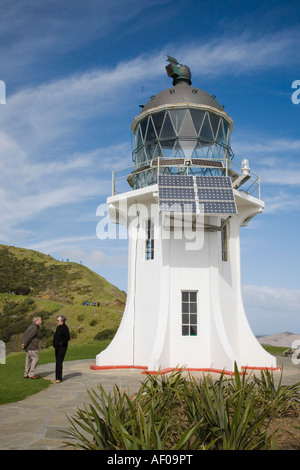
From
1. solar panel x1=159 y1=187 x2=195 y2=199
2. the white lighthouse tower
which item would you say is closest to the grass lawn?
the white lighthouse tower

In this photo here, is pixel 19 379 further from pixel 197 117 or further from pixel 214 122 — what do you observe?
pixel 214 122

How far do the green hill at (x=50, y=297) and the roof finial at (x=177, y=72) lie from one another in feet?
55.2

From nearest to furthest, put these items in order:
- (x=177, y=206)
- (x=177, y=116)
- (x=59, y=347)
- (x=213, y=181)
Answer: (x=59, y=347)
(x=177, y=206)
(x=213, y=181)
(x=177, y=116)

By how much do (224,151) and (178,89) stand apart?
111 inches

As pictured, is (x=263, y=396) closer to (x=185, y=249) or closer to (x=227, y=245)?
(x=185, y=249)

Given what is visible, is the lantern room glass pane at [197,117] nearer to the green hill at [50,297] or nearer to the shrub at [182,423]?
the shrub at [182,423]

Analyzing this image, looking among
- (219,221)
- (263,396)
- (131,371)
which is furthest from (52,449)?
(219,221)

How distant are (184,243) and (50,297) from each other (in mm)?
38100

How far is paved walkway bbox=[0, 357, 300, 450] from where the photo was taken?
5.93 metres

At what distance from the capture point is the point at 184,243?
46.3 feet

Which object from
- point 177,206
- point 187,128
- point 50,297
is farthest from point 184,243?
point 50,297

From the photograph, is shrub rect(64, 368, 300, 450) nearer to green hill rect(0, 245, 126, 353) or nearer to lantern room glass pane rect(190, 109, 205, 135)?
lantern room glass pane rect(190, 109, 205, 135)

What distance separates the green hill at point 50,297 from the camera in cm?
3173

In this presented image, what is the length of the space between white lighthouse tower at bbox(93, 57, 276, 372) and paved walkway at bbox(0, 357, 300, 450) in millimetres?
1342
